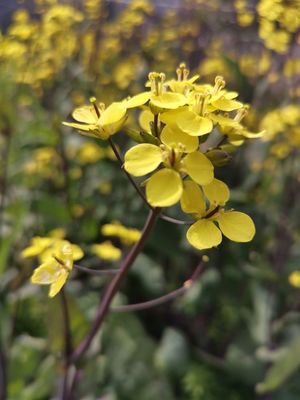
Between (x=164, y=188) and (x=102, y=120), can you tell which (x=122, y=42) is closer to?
(x=102, y=120)

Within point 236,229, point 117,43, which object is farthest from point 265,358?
point 117,43

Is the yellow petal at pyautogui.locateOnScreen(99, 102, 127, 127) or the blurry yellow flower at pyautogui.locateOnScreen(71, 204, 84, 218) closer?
the yellow petal at pyautogui.locateOnScreen(99, 102, 127, 127)

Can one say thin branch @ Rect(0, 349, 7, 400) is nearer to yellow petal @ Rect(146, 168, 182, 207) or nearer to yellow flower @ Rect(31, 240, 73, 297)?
yellow flower @ Rect(31, 240, 73, 297)

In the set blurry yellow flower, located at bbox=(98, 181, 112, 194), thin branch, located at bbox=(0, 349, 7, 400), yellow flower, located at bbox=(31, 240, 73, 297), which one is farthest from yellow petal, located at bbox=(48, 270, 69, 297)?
blurry yellow flower, located at bbox=(98, 181, 112, 194)

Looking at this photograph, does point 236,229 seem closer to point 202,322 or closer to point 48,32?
point 202,322

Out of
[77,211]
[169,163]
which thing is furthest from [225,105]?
[77,211]
